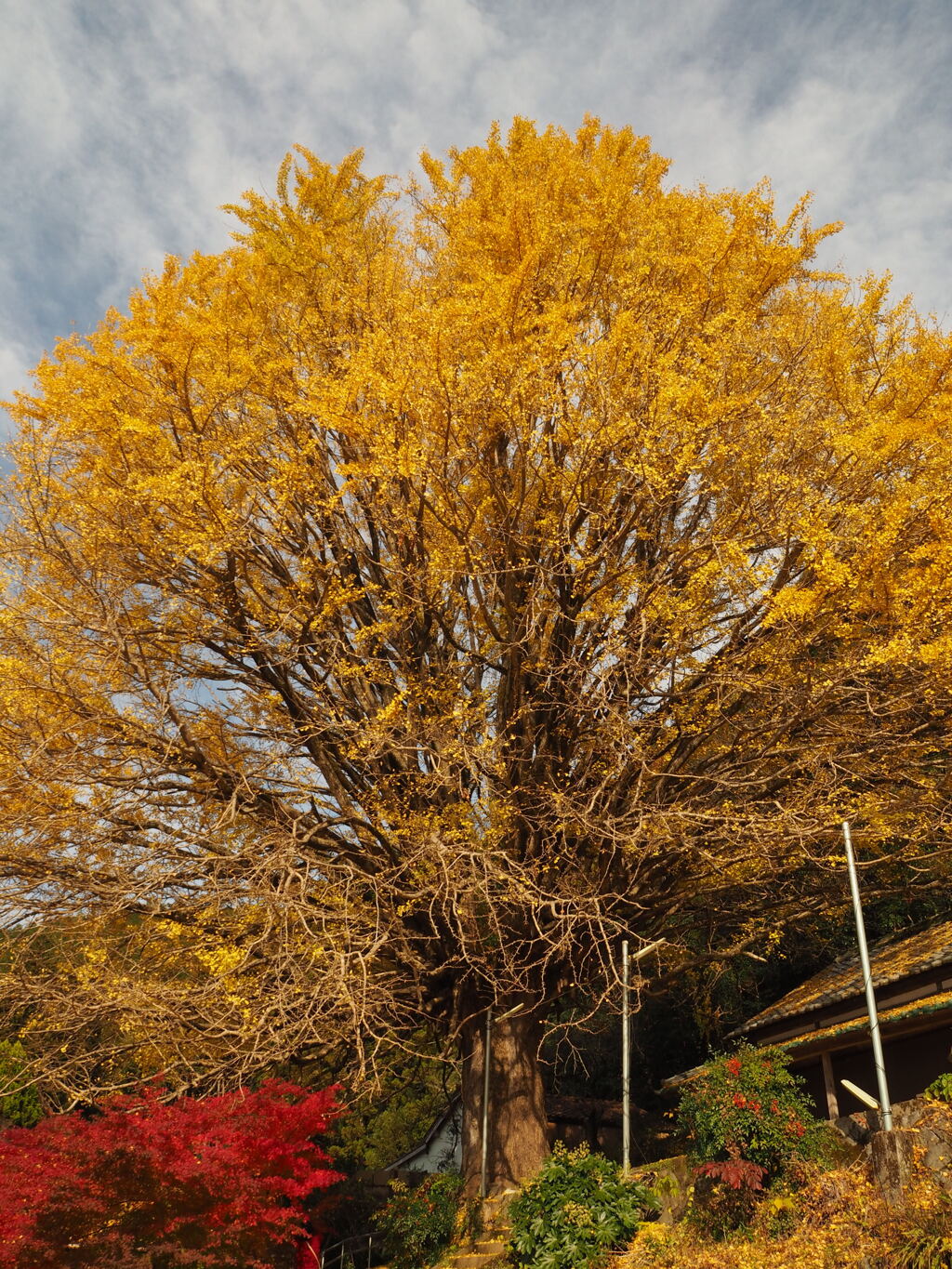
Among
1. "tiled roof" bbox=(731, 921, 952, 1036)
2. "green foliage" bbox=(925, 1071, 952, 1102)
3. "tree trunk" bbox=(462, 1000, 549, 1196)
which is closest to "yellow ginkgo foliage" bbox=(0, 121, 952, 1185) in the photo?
"tree trunk" bbox=(462, 1000, 549, 1196)

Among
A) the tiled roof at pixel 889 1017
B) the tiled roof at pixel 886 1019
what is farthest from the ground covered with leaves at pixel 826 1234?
the tiled roof at pixel 889 1017

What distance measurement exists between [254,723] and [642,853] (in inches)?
160

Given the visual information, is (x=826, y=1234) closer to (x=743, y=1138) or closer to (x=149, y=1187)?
(x=743, y=1138)

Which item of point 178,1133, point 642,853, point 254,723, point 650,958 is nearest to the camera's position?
point 178,1133

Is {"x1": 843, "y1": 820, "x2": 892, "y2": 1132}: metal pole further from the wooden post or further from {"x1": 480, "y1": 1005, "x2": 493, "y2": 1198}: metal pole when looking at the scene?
{"x1": 480, "y1": 1005, "x2": 493, "y2": 1198}: metal pole

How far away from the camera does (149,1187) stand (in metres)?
6.76

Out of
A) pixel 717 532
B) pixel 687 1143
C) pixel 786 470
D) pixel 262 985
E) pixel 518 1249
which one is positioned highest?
pixel 786 470

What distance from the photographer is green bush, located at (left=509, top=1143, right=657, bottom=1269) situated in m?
7.24

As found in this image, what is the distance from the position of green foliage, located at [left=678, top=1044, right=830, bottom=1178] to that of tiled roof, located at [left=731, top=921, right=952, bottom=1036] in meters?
1.99

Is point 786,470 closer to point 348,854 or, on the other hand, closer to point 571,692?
point 571,692

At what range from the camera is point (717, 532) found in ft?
29.7

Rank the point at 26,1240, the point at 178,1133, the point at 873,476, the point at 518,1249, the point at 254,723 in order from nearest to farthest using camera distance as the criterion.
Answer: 1. the point at 26,1240
2. the point at 178,1133
3. the point at 518,1249
4. the point at 873,476
5. the point at 254,723

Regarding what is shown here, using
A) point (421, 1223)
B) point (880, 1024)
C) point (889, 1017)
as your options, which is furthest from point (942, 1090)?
point (421, 1223)

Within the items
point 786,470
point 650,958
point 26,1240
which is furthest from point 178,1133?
point 786,470
